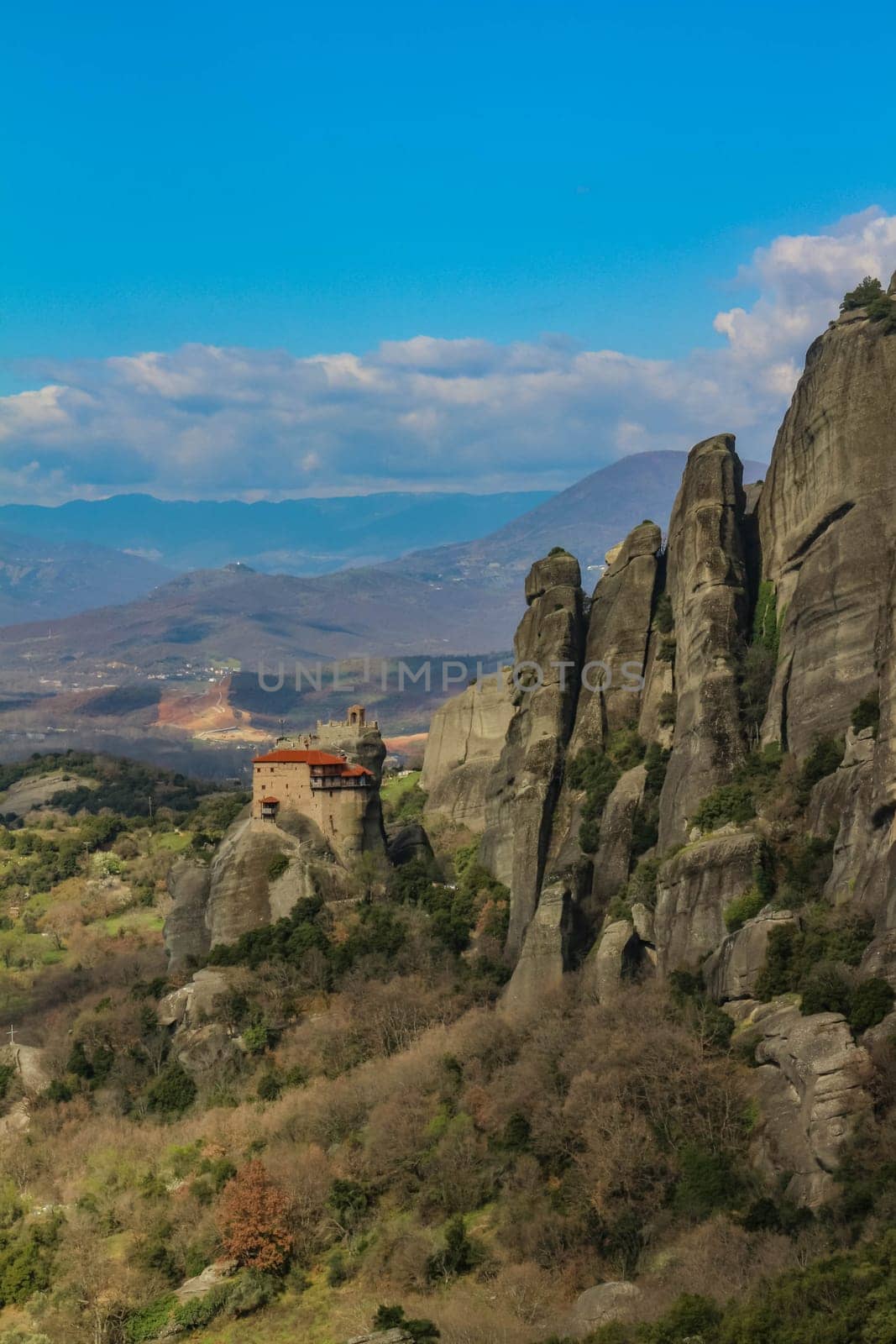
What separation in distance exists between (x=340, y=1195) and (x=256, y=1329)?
532 cm

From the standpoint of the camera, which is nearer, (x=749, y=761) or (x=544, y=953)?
(x=749, y=761)

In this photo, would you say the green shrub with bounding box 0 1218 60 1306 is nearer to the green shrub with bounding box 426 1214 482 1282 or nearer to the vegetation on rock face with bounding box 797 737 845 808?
the green shrub with bounding box 426 1214 482 1282

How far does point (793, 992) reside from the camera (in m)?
45.1

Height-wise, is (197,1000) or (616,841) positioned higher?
(616,841)

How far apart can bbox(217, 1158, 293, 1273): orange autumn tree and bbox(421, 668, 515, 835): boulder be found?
4197 centimetres

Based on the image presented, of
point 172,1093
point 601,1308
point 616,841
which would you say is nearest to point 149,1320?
point 601,1308

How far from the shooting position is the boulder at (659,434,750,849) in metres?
57.8

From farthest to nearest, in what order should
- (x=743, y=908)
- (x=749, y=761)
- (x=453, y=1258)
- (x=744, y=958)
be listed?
(x=749, y=761) → (x=743, y=908) → (x=744, y=958) → (x=453, y=1258)

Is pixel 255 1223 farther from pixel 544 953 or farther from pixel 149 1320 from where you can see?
pixel 544 953

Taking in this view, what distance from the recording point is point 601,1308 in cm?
3888

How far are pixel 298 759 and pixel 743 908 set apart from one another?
84.0 feet

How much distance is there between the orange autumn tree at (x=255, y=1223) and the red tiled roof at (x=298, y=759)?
22227 mm

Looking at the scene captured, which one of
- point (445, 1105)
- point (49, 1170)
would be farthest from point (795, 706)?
point (49, 1170)

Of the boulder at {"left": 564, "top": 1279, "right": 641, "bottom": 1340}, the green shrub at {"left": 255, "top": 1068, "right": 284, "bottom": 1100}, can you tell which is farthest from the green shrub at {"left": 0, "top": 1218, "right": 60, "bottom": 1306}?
the boulder at {"left": 564, "top": 1279, "right": 641, "bottom": 1340}
